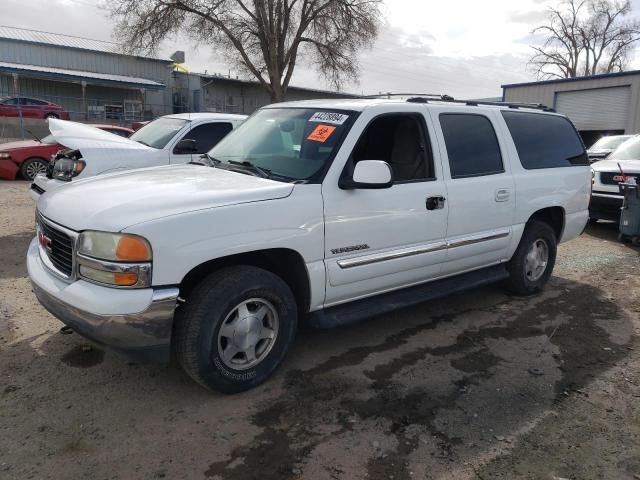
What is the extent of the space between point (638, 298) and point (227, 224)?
4.69 metres

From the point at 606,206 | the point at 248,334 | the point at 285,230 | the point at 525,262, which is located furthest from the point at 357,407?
the point at 606,206

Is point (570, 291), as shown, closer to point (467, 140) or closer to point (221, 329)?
point (467, 140)

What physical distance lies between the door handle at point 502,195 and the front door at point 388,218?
773mm

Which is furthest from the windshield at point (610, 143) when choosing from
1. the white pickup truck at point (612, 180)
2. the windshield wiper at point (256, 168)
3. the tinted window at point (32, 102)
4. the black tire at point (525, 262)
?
the tinted window at point (32, 102)

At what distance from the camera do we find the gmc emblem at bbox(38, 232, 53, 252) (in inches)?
130

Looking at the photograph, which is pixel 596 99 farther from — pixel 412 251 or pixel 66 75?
pixel 66 75

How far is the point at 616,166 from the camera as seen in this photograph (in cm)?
832

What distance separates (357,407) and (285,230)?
3.89ft

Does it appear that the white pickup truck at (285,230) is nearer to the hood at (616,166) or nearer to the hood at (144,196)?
the hood at (144,196)

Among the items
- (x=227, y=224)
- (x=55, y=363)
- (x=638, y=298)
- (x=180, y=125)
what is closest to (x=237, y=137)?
(x=227, y=224)

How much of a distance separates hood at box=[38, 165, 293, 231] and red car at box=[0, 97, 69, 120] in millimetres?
21673

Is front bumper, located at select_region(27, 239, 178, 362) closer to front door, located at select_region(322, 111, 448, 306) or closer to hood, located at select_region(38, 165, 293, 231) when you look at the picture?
hood, located at select_region(38, 165, 293, 231)

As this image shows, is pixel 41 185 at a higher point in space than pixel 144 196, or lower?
lower

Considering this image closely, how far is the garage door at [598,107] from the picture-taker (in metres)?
24.4
